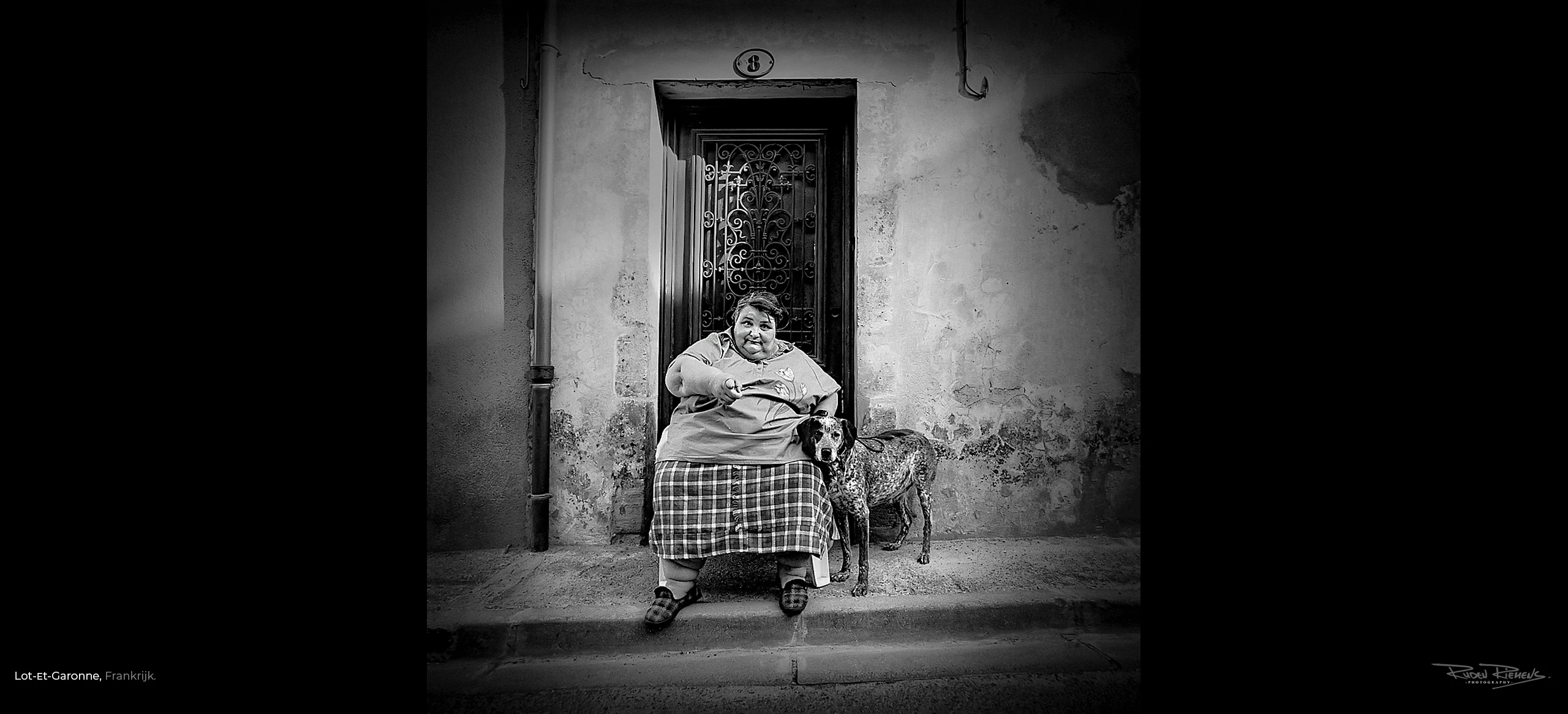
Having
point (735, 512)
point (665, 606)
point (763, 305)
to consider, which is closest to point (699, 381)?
point (763, 305)

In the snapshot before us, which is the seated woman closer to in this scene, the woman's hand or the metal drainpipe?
the woman's hand

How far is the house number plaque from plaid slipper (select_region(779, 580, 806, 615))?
3.27 m

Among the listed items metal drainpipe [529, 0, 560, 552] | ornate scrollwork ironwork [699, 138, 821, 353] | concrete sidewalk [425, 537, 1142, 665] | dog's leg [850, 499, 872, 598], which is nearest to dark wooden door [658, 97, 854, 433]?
ornate scrollwork ironwork [699, 138, 821, 353]

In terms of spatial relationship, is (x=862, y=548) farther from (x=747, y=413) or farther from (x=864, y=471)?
(x=747, y=413)

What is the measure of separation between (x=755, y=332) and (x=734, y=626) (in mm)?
1501

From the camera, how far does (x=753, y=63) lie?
3957 mm

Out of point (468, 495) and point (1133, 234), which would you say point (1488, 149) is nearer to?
point (1133, 234)

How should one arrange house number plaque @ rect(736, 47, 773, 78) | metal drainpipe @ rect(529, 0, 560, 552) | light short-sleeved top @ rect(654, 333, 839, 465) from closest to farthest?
light short-sleeved top @ rect(654, 333, 839, 465), metal drainpipe @ rect(529, 0, 560, 552), house number plaque @ rect(736, 47, 773, 78)

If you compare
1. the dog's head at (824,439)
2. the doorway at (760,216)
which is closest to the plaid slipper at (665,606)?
the dog's head at (824,439)

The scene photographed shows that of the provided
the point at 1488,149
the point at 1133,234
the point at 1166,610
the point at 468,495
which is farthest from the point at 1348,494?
the point at 468,495

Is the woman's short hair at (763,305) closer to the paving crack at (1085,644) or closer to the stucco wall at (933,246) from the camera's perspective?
the stucco wall at (933,246)

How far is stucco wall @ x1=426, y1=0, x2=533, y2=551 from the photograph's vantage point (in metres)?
3.88

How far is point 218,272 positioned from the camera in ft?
4.92

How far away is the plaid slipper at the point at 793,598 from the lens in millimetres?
2803
